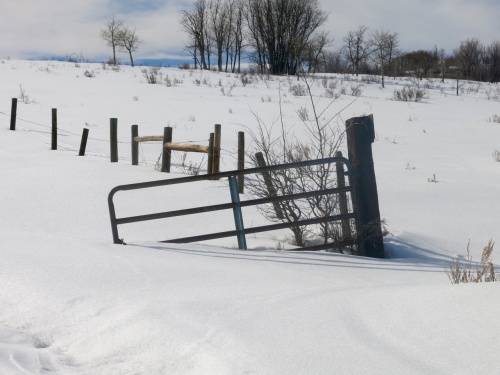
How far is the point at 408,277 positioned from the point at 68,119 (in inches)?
751

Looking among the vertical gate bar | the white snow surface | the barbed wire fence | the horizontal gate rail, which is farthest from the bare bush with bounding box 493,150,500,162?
the vertical gate bar

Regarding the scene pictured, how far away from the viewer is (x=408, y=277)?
5871 millimetres

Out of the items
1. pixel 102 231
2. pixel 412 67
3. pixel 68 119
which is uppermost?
pixel 412 67

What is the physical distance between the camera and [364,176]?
7.68m

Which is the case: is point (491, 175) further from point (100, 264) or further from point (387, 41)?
point (387, 41)

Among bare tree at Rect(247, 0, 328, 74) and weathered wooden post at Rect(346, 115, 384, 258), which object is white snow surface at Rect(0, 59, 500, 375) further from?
bare tree at Rect(247, 0, 328, 74)

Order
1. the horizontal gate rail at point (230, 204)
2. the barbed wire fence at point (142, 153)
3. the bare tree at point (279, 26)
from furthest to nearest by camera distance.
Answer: the bare tree at point (279, 26), the barbed wire fence at point (142, 153), the horizontal gate rail at point (230, 204)

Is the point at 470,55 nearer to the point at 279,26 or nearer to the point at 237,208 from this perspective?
the point at 279,26

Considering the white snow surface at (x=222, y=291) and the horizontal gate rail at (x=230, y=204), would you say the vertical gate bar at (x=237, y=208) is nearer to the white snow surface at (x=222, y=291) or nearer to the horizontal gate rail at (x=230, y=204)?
the horizontal gate rail at (x=230, y=204)

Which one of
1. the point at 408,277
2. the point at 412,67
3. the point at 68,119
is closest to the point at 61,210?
the point at 408,277

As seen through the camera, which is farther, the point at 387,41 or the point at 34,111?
the point at 387,41

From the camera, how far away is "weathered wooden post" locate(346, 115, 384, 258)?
25.1 ft

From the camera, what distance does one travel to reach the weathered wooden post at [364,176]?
764 centimetres

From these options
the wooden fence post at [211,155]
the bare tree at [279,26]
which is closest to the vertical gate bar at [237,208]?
the wooden fence post at [211,155]
